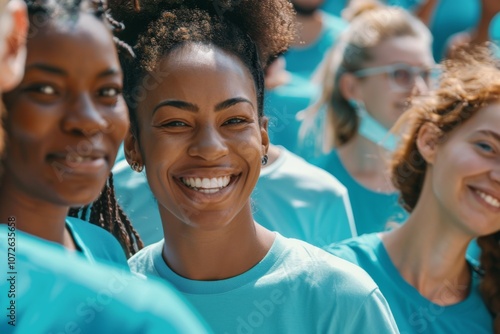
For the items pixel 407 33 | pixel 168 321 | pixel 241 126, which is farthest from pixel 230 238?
pixel 407 33

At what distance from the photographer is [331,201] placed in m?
3.51

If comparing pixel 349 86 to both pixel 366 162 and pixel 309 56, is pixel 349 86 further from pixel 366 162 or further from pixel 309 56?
pixel 309 56

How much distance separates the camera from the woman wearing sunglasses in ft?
15.0

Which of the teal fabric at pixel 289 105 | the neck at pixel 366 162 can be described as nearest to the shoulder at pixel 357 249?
the neck at pixel 366 162

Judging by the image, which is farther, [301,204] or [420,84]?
[420,84]

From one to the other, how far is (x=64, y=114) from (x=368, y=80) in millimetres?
3273

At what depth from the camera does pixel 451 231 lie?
308cm

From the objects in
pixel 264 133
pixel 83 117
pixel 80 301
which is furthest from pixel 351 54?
pixel 80 301

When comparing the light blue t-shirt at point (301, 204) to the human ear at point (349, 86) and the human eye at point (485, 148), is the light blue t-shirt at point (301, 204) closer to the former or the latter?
the human eye at point (485, 148)

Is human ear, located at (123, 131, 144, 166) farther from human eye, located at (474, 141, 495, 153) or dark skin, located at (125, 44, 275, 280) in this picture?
human eye, located at (474, 141, 495, 153)

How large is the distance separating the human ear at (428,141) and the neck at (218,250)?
1068 millimetres

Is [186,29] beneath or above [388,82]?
above

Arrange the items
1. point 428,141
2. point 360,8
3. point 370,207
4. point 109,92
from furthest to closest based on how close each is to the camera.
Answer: point 360,8 < point 370,207 < point 428,141 < point 109,92

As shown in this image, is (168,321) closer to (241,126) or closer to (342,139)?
(241,126)
